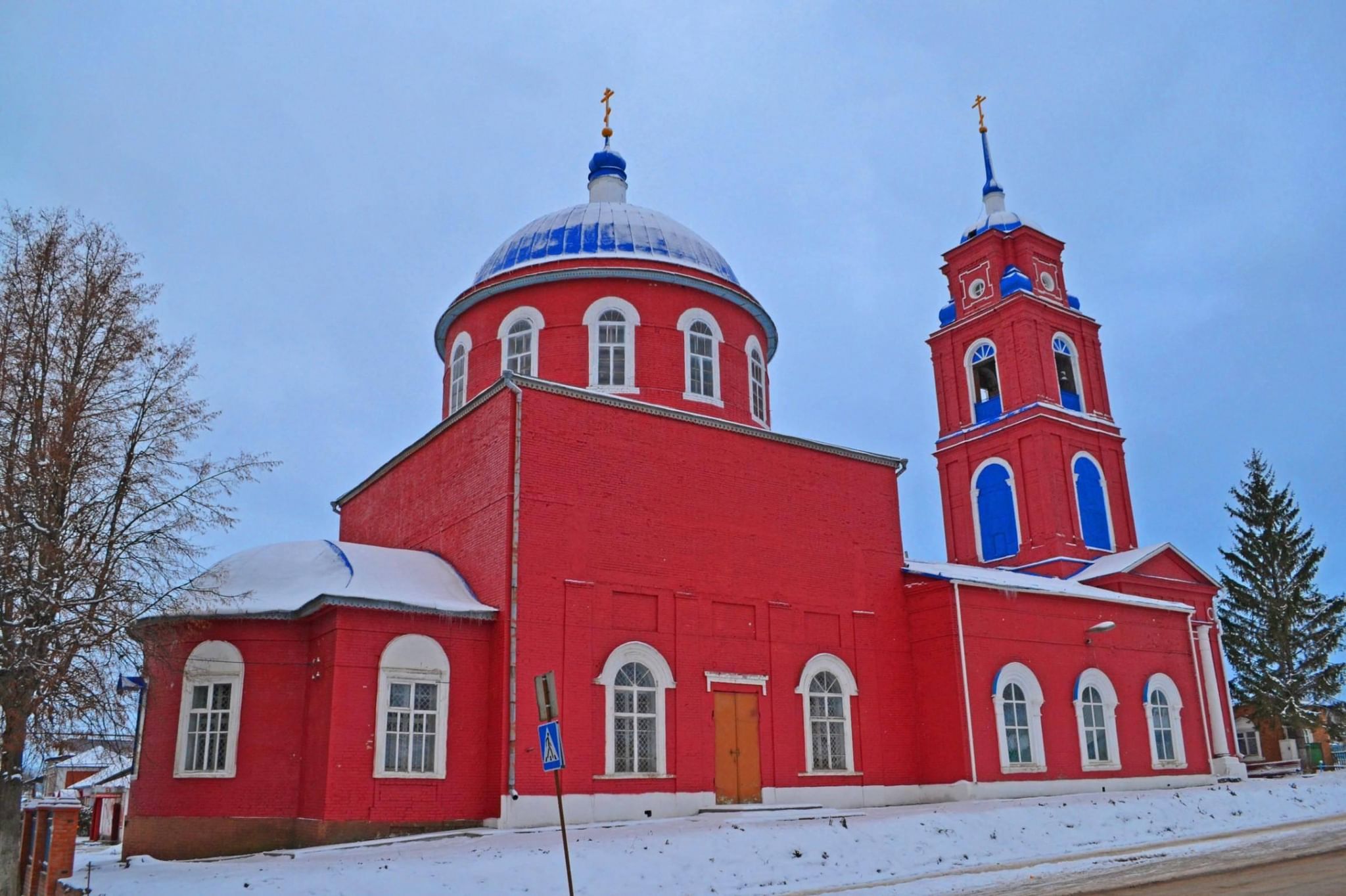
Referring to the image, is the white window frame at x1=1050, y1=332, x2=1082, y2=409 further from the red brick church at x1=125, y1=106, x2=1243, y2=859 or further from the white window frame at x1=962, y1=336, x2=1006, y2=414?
the red brick church at x1=125, y1=106, x2=1243, y2=859

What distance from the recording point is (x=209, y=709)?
15875 millimetres

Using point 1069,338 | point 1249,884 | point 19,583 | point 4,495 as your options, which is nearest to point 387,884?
point 19,583

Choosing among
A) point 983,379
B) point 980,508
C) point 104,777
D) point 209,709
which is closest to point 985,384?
point 983,379

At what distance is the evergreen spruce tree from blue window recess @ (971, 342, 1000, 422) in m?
12.4

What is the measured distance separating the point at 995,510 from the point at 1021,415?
3.00 meters

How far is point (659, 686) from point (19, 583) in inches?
365

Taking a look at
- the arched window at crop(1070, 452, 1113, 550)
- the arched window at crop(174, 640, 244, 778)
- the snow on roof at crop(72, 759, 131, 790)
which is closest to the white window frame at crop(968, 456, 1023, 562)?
the arched window at crop(1070, 452, 1113, 550)

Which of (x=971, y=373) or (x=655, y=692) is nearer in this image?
(x=655, y=692)

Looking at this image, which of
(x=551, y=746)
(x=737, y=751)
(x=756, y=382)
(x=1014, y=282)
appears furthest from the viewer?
(x=1014, y=282)

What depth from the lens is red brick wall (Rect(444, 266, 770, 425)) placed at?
834 inches

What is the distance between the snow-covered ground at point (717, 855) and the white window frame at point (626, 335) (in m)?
8.31

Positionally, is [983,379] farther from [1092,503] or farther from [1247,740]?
[1247,740]

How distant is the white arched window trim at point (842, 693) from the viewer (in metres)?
18.9

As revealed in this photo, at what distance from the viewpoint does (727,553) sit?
62.4 ft
